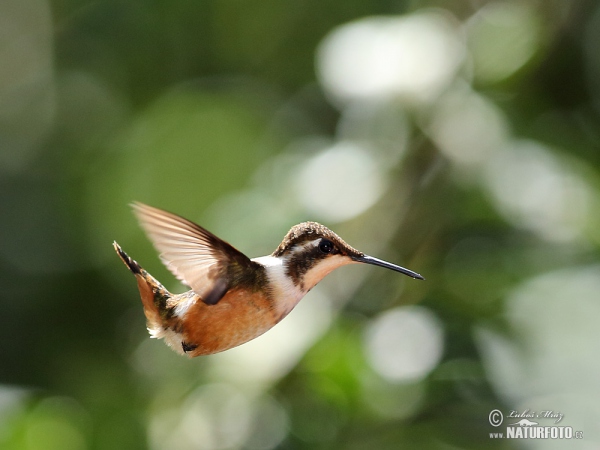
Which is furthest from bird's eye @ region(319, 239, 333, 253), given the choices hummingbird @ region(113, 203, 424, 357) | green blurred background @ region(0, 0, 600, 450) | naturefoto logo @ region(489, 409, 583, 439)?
naturefoto logo @ region(489, 409, 583, 439)

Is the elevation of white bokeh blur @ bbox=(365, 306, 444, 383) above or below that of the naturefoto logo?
above

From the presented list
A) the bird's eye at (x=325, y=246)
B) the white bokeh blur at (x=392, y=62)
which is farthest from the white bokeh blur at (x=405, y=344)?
the bird's eye at (x=325, y=246)

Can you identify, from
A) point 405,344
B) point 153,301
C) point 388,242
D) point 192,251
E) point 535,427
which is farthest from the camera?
point 388,242

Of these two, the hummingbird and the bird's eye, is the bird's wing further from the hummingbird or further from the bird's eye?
the bird's eye

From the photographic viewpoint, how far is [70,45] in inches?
144

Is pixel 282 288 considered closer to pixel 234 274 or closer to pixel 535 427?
pixel 234 274

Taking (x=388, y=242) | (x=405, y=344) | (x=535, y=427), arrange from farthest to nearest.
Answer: (x=388, y=242) < (x=405, y=344) < (x=535, y=427)

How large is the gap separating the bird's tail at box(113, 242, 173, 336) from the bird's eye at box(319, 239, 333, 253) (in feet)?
0.97

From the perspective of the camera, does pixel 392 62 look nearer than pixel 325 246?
No

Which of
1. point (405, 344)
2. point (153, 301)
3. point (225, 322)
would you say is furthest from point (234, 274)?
point (405, 344)

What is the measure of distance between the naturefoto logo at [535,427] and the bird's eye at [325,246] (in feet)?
3.23

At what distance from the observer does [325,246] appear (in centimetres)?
105

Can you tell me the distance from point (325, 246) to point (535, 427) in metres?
1.04

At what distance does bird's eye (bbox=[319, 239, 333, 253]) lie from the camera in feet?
3.44
